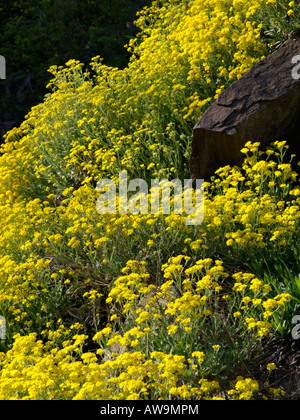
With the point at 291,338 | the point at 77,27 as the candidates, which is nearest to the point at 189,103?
the point at 291,338

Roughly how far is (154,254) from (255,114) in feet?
4.90

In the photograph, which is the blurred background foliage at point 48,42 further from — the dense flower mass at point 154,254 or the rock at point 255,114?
the rock at point 255,114

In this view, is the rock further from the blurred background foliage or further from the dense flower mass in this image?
the blurred background foliage

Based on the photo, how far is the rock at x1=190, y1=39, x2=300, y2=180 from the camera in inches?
183

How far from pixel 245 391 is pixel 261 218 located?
53.0 inches

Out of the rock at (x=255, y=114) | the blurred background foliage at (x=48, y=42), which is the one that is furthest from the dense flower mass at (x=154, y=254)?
the blurred background foliage at (x=48, y=42)

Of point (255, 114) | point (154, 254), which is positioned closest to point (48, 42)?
point (255, 114)

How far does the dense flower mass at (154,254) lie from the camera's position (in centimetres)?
313

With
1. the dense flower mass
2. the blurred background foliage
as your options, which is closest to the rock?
the dense flower mass

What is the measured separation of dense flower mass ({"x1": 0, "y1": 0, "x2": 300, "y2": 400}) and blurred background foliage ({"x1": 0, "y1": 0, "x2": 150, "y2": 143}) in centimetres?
253

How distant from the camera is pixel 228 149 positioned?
4824 mm

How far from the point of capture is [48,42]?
964 centimetres
